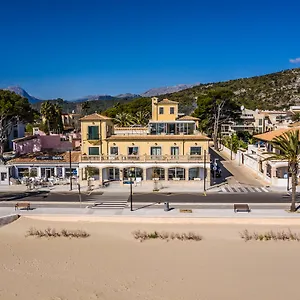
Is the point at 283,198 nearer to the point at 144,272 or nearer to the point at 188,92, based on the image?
the point at 144,272

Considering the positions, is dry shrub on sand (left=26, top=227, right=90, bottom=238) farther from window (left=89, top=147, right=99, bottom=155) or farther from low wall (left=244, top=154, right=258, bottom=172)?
low wall (left=244, top=154, right=258, bottom=172)

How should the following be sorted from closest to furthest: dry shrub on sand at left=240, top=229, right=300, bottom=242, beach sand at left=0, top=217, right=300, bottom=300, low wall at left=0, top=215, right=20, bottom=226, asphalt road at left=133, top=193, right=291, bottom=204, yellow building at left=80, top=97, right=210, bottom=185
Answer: beach sand at left=0, top=217, right=300, bottom=300
dry shrub on sand at left=240, top=229, right=300, bottom=242
low wall at left=0, top=215, right=20, bottom=226
asphalt road at left=133, top=193, right=291, bottom=204
yellow building at left=80, top=97, right=210, bottom=185

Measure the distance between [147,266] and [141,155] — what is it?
68.8ft

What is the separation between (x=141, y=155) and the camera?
138ft

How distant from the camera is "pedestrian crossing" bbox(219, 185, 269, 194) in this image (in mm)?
39069

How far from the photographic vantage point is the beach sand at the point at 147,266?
1916 centimetres

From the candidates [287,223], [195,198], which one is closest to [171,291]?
[287,223]

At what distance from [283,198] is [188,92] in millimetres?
151029

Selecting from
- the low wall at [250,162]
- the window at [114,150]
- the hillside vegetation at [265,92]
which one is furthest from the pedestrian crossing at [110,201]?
the hillside vegetation at [265,92]

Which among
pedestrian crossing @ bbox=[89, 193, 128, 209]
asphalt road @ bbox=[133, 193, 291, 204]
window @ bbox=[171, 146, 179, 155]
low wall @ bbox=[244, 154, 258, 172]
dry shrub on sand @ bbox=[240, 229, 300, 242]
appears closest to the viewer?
dry shrub on sand @ bbox=[240, 229, 300, 242]

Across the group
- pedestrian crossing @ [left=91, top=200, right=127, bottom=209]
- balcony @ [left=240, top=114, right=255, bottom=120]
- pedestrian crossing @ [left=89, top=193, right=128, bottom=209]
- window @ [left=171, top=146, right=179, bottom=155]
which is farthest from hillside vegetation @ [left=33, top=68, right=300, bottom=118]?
pedestrian crossing @ [left=91, top=200, right=127, bottom=209]

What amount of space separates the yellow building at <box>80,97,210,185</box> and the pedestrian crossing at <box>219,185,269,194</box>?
2468 millimetres

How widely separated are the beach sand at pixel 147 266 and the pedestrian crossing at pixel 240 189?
10981 mm

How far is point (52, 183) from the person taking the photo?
42312 mm
